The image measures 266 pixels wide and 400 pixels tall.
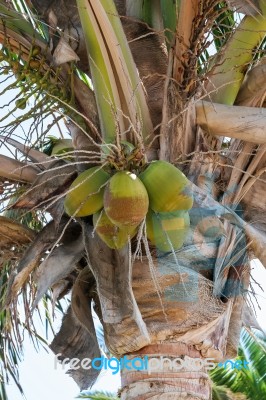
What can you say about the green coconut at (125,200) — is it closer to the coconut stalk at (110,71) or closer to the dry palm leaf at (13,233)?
the coconut stalk at (110,71)

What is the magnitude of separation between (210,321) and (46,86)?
1.04 m

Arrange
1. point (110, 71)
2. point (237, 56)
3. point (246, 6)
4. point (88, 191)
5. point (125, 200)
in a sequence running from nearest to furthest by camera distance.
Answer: point (125, 200) < point (88, 191) < point (110, 71) < point (246, 6) < point (237, 56)

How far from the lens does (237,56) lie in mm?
3016

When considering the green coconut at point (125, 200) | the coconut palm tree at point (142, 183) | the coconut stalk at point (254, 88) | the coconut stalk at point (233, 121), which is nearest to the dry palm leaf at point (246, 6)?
the coconut palm tree at point (142, 183)

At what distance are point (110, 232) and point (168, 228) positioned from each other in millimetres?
180

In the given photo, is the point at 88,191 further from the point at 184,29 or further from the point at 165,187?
the point at 184,29

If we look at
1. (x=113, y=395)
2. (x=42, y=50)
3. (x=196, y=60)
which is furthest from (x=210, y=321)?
(x=113, y=395)

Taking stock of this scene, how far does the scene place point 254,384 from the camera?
25.9 ft

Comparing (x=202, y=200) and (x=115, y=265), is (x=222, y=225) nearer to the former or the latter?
(x=202, y=200)

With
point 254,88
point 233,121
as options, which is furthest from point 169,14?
point 233,121

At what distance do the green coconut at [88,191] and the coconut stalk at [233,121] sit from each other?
0.52m

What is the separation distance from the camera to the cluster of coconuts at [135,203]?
232 centimetres

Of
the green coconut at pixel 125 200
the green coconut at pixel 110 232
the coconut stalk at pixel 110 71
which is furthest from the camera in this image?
the coconut stalk at pixel 110 71

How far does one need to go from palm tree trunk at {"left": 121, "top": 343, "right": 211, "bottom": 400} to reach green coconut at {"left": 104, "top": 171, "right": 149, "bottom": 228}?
0.49 meters
